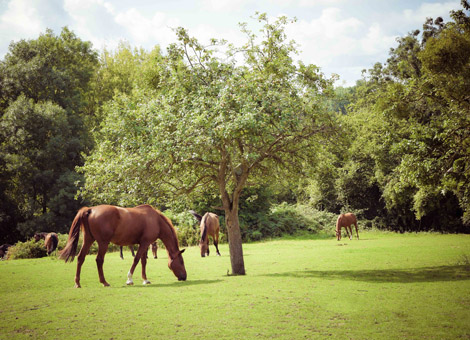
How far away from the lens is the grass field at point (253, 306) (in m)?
6.00

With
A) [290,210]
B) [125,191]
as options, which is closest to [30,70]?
[290,210]

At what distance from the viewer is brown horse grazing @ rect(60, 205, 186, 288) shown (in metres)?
10.2

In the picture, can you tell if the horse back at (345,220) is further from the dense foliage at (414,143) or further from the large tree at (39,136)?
the large tree at (39,136)

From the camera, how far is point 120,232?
1072cm

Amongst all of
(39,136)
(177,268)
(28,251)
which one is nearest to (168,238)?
(177,268)

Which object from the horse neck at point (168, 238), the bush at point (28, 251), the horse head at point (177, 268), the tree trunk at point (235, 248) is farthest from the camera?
the bush at point (28, 251)

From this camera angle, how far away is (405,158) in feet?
42.5

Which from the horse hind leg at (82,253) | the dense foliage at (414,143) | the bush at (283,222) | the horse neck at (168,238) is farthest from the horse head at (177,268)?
the bush at (283,222)

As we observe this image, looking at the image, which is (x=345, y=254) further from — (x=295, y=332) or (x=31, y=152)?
(x=31, y=152)

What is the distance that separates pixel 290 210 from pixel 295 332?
30392 millimetres

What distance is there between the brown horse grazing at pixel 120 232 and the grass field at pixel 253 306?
0.70 meters

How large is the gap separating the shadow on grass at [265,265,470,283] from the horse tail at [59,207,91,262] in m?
6.04

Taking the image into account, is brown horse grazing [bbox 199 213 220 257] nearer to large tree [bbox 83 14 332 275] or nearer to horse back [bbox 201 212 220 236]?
horse back [bbox 201 212 220 236]

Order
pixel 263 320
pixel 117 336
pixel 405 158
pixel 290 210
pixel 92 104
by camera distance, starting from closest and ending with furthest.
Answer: pixel 117 336, pixel 263 320, pixel 405 158, pixel 290 210, pixel 92 104
